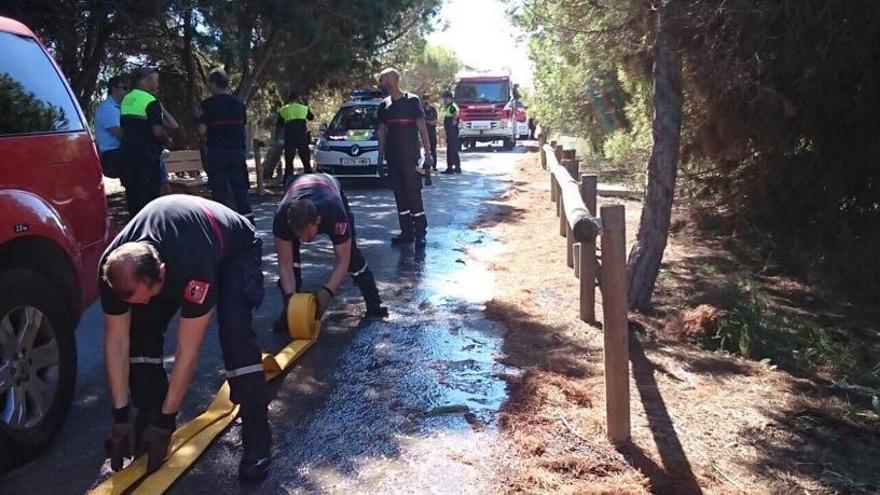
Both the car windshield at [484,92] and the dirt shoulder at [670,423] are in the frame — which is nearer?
the dirt shoulder at [670,423]

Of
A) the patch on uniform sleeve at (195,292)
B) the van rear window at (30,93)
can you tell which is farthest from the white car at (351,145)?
the patch on uniform sleeve at (195,292)

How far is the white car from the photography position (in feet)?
50.7

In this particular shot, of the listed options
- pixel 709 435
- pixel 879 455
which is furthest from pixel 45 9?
pixel 879 455

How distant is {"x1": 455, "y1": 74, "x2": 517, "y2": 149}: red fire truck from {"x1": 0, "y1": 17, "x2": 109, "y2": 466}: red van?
24.7 metres

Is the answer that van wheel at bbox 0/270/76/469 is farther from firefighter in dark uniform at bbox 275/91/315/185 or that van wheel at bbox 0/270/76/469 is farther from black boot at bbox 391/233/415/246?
firefighter in dark uniform at bbox 275/91/315/185

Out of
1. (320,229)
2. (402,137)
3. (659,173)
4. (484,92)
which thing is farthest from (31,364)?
(484,92)

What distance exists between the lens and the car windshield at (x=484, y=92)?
2866 cm

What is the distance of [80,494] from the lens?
11.3 ft

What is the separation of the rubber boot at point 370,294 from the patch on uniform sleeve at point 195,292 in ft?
9.15

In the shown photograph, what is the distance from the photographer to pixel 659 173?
6.50m

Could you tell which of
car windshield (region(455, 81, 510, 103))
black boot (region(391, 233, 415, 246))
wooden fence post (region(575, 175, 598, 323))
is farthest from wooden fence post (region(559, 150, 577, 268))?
car windshield (region(455, 81, 510, 103))

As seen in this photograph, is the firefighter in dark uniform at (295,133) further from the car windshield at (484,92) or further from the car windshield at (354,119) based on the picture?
the car windshield at (484,92)

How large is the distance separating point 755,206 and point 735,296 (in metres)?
2.12

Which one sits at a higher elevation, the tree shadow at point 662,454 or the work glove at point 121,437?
the work glove at point 121,437
